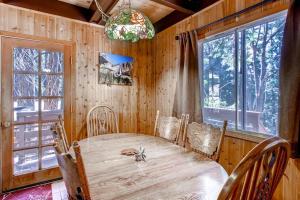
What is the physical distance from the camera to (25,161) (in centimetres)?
260

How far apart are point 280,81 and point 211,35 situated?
112 cm

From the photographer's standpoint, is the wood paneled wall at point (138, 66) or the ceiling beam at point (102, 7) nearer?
the wood paneled wall at point (138, 66)

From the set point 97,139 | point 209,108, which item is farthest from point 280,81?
point 97,139

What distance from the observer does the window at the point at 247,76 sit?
1.99m

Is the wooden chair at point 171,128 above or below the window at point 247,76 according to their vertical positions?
below

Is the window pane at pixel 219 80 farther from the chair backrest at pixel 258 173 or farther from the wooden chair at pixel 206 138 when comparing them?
the chair backrest at pixel 258 173

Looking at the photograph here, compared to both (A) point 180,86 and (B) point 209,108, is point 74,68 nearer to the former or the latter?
(A) point 180,86

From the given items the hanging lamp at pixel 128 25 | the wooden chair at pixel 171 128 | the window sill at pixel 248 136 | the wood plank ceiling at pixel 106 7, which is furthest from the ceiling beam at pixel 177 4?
the window sill at pixel 248 136

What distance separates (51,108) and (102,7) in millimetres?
1600

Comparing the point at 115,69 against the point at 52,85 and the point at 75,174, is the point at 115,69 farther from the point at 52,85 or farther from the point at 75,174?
the point at 75,174

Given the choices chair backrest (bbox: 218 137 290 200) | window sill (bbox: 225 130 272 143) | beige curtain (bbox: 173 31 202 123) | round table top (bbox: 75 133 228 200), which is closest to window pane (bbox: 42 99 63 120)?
round table top (bbox: 75 133 228 200)

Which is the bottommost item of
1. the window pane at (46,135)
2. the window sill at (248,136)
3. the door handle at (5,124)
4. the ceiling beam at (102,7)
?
the window pane at (46,135)

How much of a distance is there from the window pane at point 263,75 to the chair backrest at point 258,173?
52.8 inches

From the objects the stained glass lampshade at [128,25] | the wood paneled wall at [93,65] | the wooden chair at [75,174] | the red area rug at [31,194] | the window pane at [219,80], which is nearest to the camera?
the wooden chair at [75,174]
